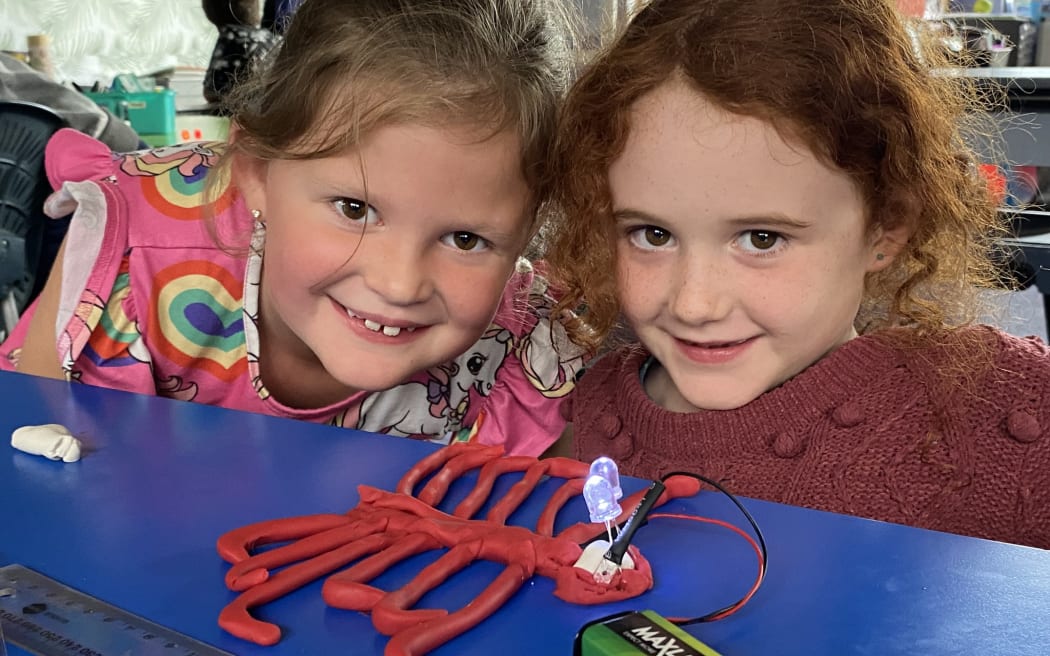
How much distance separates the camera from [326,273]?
96 cm

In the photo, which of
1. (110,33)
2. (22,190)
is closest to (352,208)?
(22,190)

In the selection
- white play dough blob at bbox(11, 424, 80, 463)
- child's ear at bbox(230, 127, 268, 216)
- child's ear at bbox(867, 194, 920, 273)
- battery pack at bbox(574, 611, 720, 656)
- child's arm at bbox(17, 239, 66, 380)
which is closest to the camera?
battery pack at bbox(574, 611, 720, 656)

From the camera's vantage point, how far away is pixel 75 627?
538 mm

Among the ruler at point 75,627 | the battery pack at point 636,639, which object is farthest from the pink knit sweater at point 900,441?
the ruler at point 75,627

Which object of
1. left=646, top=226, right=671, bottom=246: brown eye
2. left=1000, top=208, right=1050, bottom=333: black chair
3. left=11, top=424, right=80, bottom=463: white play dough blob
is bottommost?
left=1000, top=208, right=1050, bottom=333: black chair

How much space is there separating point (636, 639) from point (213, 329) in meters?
0.82

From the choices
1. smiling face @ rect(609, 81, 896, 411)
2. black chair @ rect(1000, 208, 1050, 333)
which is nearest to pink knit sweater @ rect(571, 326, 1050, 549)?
smiling face @ rect(609, 81, 896, 411)

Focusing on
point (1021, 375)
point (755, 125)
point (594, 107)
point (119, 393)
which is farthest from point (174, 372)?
point (1021, 375)

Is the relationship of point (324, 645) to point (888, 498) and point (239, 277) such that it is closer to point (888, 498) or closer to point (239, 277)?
point (888, 498)

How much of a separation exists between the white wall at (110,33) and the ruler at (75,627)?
300 cm

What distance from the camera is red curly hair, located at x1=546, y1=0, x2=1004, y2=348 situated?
0.82 meters

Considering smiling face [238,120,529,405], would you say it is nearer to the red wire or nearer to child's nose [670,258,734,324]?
child's nose [670,258,734,324]

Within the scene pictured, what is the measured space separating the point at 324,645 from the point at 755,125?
1.66ft

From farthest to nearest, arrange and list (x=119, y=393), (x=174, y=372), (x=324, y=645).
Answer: (x=174, y=372) → (x=119, y=393) → (x=324, y=645)
